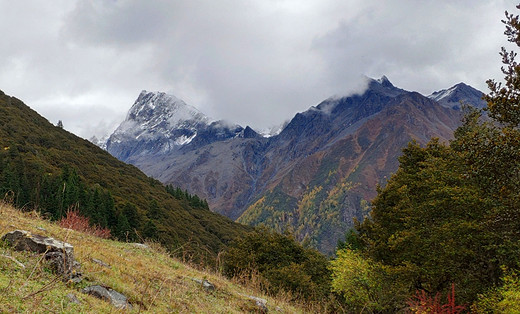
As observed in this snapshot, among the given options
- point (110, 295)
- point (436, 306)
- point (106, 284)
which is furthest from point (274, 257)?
point (110, 295)

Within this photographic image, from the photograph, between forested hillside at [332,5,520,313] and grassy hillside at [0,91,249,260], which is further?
grassy hillside at [0,91,249,260]

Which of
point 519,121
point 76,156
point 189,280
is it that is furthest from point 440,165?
point 76,156

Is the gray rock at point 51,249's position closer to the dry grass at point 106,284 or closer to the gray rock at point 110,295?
the dry grass at point 106,284

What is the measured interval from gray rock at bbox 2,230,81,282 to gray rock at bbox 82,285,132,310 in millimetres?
376

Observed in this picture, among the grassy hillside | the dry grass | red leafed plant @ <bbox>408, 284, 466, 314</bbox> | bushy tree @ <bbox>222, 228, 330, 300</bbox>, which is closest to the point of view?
the dry grass

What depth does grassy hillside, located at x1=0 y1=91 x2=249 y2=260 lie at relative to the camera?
49031 millimetres

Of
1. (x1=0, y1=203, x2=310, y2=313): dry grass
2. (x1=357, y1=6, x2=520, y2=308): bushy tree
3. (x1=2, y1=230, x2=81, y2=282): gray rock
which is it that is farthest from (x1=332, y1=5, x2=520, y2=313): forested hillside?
(x1=2, y1=230, x2=81, y2=282): gray rock

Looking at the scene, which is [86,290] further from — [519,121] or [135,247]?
[519,121]

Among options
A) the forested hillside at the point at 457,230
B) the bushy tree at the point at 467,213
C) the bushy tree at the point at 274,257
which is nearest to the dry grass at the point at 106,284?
the forested hillside at the point at 457,230

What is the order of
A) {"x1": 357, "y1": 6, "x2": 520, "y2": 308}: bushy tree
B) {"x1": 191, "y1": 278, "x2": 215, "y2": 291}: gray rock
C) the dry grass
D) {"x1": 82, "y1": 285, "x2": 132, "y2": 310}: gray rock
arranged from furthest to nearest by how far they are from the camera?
1. {"x1": 357, "y1": 6, "x2": 520, "y2": 308}: bushy tree
2. {"x1": 191, "y1": 278, "x2": 215, "y2": 291}: gray rock
3. {"x1": 82, "y1": 285, "x2": 132, "y2": 310}: gray rock
4. the dry grass

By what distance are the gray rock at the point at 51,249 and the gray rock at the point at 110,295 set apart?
1.23 ft

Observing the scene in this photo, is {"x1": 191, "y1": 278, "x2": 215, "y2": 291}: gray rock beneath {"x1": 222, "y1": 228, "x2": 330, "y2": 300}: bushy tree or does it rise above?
above

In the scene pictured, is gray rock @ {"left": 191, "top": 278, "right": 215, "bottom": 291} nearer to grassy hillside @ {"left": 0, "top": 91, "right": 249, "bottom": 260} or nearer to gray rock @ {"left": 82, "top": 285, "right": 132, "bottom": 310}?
gray rock @ {"left": 82, "top": 285, "right": 132, "bottom": 310}

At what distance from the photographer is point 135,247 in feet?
43.9
